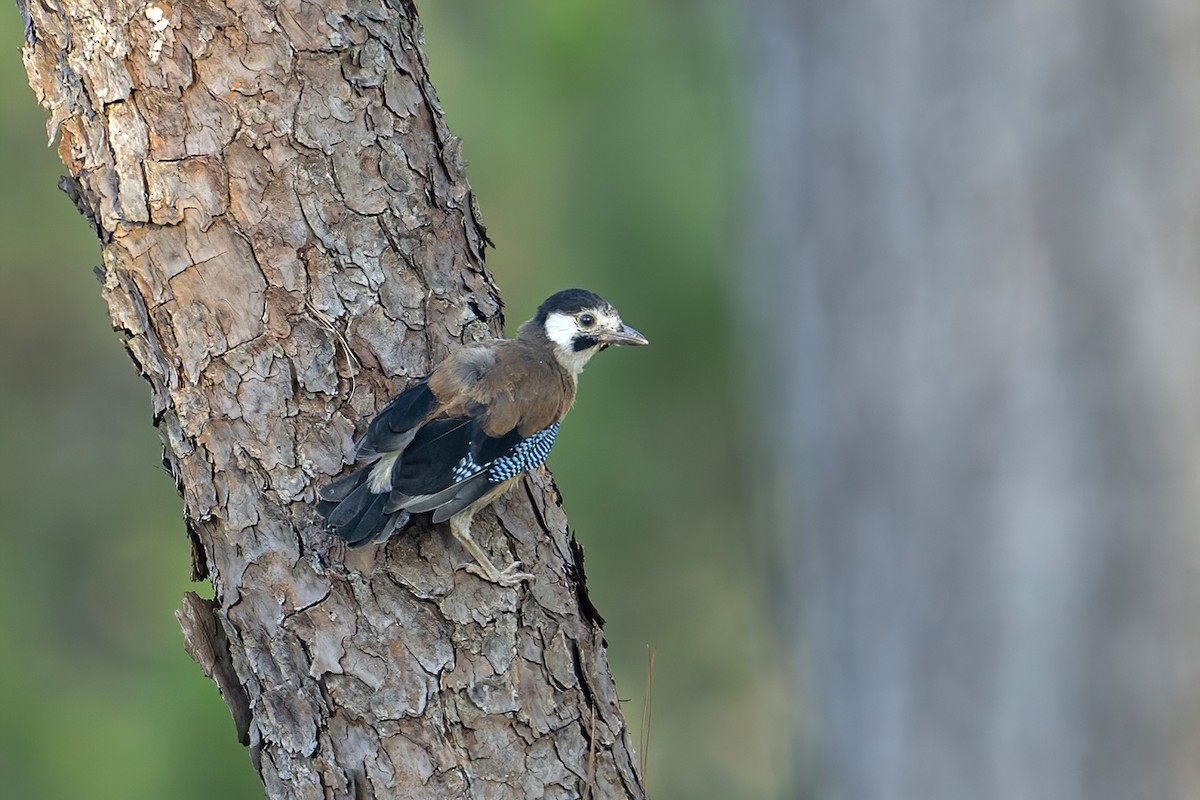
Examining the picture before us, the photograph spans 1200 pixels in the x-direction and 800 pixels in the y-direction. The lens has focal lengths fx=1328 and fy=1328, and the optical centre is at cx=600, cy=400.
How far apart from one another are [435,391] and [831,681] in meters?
1.45

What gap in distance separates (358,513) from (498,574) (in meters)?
0.34

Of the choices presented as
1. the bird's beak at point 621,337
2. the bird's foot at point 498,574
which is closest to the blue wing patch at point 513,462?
the bird's foot at point 498,574

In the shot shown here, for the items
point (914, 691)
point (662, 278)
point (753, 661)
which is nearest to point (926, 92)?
point (914, 691)

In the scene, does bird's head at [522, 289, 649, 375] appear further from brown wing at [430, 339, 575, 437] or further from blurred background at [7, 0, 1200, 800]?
blurred background at [7, 0, 1200, 800]

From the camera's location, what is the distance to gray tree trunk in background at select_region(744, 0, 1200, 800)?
4.64 feet

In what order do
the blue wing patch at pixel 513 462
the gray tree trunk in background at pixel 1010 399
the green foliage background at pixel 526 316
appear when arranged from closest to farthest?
the gray tree trunk in background at pixel 1010 399 → the blue wing patch at pixel 513 462 → the green foliage background at pixel 526 316

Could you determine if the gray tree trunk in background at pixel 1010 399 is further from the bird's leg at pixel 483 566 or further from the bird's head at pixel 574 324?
the bird's head at pixel 574 324

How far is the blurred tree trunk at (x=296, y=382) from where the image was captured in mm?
2777

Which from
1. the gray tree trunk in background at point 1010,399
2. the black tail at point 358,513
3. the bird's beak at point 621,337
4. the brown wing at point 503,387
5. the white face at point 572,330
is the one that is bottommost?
the gray tree trunk in background at point 1010,399

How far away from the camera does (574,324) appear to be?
12.3 feet

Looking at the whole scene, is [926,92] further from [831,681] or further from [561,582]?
[561,582]

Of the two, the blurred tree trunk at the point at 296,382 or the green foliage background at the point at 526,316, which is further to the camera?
the green foliage background at the point at 526,316

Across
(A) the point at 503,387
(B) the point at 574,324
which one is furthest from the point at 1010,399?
(B) the point at 574,324

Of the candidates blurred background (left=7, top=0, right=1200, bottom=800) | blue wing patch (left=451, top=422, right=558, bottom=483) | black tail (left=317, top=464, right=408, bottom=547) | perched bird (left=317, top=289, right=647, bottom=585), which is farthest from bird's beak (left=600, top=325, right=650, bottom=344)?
blurred background (left=7, top=0, right=1200, bottom=800)
